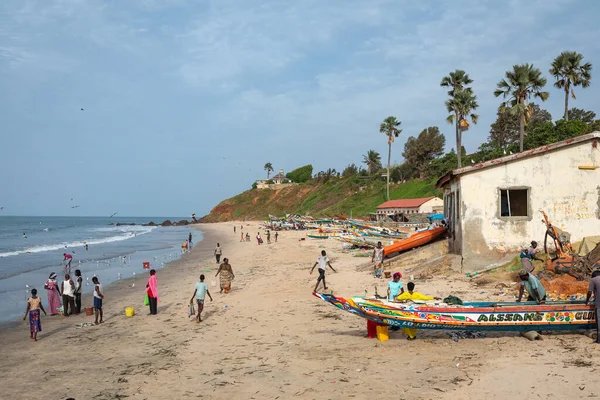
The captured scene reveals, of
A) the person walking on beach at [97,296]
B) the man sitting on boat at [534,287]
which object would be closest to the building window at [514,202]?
the man sitting on boat at [534,287]

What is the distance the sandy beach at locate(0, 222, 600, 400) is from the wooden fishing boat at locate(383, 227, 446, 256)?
6.04 metres

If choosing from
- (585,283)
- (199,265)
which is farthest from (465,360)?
(199,265)

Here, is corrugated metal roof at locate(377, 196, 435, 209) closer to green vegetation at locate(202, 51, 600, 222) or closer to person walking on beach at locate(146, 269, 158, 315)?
green vegetation at locate(202, 51, 600, 222)

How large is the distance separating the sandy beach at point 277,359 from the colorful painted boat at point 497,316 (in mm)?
383

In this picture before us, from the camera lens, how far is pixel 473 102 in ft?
154

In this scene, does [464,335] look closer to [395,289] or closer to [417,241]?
[395,289]

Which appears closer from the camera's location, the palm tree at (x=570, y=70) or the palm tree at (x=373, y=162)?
the palm tree at (x=570, y=70)

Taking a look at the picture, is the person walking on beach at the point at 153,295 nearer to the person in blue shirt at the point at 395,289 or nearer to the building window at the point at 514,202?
the person in blue shirt at the point at 395,289

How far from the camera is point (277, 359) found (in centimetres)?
1046

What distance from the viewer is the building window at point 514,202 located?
19.0 meters

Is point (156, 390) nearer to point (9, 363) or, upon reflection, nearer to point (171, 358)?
point (171, 358)

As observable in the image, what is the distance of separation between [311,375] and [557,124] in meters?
55.5

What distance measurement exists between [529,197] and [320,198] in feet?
285

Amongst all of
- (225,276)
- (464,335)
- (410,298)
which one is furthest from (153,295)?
(464,335)
